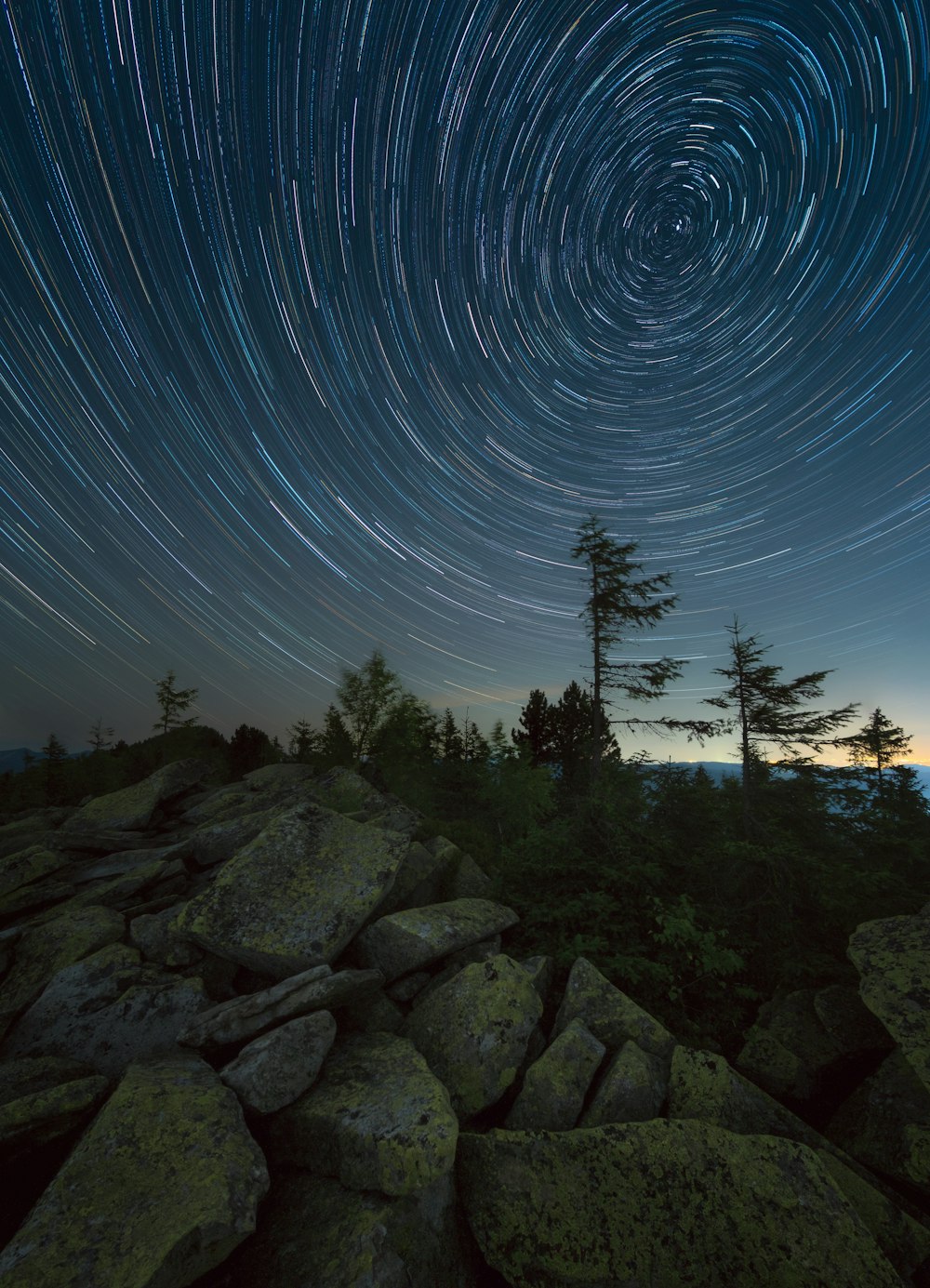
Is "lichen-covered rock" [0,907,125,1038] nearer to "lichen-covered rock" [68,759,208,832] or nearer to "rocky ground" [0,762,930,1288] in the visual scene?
"rocky ground" [0,762,930,1288]

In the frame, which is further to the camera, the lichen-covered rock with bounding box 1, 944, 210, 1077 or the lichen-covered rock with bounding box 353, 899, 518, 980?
the lichen-covered rock with bounding box 353, 899, 518, 980

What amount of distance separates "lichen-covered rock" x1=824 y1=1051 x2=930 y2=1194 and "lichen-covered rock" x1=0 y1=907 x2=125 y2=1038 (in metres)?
9.92

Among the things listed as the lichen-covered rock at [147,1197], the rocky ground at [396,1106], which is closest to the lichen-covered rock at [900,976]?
the rocky ground at [396,1106]

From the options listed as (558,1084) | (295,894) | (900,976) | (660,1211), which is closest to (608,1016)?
(558,1084)

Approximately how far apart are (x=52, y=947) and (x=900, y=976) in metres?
11.4

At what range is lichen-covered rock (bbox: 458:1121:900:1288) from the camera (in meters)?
3.83

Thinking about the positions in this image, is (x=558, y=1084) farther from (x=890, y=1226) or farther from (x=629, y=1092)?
(x=890, y=1226)

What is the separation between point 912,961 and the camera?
A: 608 cm

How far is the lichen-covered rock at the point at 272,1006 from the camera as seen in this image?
17.1ft

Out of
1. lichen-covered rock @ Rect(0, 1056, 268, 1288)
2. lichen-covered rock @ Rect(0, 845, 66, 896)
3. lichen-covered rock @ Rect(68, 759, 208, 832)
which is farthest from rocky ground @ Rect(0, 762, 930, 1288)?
lichen-covered rock @ Rect(68, 759, 208, 832)

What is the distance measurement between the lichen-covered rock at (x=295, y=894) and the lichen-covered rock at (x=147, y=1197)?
1.85 meters

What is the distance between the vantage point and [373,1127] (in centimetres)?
429

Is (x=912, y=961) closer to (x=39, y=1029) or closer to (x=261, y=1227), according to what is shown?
(x=261, y=1227)

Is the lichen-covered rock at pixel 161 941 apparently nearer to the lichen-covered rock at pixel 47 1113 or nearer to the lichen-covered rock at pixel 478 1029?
the lichen-covered rock at pixel 47 1113
